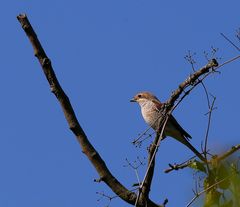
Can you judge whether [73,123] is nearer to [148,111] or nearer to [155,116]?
[155,116]

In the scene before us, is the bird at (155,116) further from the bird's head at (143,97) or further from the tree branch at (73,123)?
the tree branch at (73,123)

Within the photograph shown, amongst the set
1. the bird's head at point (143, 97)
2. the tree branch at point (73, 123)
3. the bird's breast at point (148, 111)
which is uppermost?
the bird's head at point (143, 97)

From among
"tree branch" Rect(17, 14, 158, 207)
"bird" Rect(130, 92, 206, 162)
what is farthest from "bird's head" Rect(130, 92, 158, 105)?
"tree branch" Rect(17, 14, 158, 207)

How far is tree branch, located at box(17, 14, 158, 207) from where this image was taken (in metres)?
3.21

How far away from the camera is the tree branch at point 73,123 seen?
3215mm

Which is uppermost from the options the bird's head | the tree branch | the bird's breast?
the bird's head

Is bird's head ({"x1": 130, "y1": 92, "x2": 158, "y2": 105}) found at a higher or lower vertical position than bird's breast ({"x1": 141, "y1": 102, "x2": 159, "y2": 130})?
higher

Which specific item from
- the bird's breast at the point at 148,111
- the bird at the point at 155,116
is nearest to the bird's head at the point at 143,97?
the bird at the point at 155,116

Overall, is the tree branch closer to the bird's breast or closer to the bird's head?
the bird's breast

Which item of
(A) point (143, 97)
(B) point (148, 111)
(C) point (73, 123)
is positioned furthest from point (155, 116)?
(C) point (73, 123)

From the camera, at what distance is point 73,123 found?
10.9ft

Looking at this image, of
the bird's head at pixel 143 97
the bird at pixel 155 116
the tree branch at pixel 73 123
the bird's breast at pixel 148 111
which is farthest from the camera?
the bird's head at pixel 143 97

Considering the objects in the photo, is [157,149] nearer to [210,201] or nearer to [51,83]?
[51,83]

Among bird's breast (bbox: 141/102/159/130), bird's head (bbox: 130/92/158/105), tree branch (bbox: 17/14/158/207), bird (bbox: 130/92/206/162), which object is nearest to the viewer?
tree branch (bbox: 17/14/158/207)
